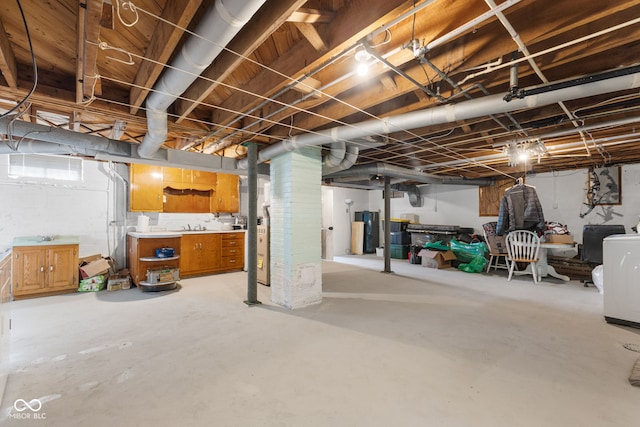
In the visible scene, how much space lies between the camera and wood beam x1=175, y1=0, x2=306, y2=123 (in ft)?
4.54

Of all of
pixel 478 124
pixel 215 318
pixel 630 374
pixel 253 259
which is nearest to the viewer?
pixel 630 374

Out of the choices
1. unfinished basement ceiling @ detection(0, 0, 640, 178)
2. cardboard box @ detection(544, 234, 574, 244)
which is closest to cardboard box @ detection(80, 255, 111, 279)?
unfinished basement ceiling @ detection(0, 0, 640, 178)

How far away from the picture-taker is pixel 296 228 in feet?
12.2

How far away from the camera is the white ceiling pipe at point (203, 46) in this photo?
4.09 ft

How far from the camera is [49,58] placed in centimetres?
214

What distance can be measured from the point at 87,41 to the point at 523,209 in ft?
20.1

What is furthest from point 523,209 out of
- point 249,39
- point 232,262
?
point 232,262

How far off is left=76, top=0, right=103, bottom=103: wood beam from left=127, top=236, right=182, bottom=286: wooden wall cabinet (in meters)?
3.00

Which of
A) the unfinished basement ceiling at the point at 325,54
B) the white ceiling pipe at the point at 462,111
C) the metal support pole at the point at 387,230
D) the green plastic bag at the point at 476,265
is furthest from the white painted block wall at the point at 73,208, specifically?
the green plastic bag at the point at 476,265

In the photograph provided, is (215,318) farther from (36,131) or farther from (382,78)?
(382,78)

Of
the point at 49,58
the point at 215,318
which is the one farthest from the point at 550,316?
the point at 49,58

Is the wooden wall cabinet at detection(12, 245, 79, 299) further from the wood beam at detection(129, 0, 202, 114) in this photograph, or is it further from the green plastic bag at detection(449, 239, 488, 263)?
the green plastic bag at detection(449, 239, 488, 263)

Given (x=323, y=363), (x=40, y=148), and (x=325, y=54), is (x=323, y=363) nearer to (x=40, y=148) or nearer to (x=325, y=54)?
(x=325, y=54)

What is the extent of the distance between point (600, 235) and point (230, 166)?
6941 millimetres
